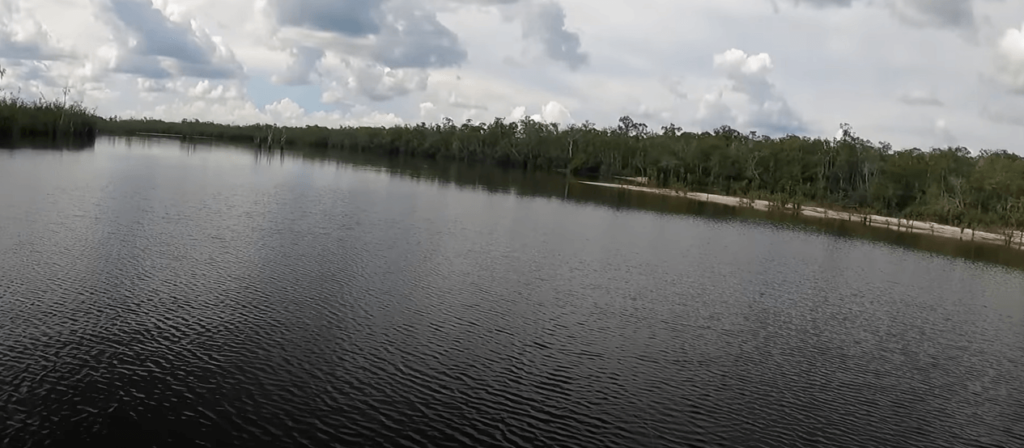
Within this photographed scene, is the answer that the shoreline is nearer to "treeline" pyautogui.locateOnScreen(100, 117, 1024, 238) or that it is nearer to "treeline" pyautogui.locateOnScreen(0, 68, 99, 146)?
"treeline" pyautogui.locateOnScreen(100, 117, 1024, 238)

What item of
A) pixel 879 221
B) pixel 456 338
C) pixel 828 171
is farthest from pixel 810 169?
pixel 456 338

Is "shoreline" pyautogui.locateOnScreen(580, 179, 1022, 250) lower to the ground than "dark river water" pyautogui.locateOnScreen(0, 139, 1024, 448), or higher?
higher

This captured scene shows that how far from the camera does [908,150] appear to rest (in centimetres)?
11706

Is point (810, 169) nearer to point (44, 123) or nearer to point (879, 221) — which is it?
point (879, 221)

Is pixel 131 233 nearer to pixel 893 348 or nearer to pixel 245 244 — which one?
pixel 245 244

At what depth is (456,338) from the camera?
2427cm

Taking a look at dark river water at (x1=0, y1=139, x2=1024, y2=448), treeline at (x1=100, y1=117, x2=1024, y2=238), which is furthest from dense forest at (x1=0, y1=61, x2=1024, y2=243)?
dark river water at (x1=0, y1=139, x2=1024, y2=448)

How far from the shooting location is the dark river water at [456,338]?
17.8m

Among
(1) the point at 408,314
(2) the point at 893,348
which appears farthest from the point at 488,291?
(2) the point at 893,348

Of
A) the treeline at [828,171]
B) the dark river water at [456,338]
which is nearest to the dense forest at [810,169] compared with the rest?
the treeline at [828,171]

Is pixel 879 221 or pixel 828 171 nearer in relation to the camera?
pixel 879 221

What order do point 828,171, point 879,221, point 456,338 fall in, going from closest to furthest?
1. point 456,338
2. point 879,221
3. point 828,171

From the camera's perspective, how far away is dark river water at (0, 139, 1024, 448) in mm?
17750

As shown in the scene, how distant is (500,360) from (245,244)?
19.2 meters
